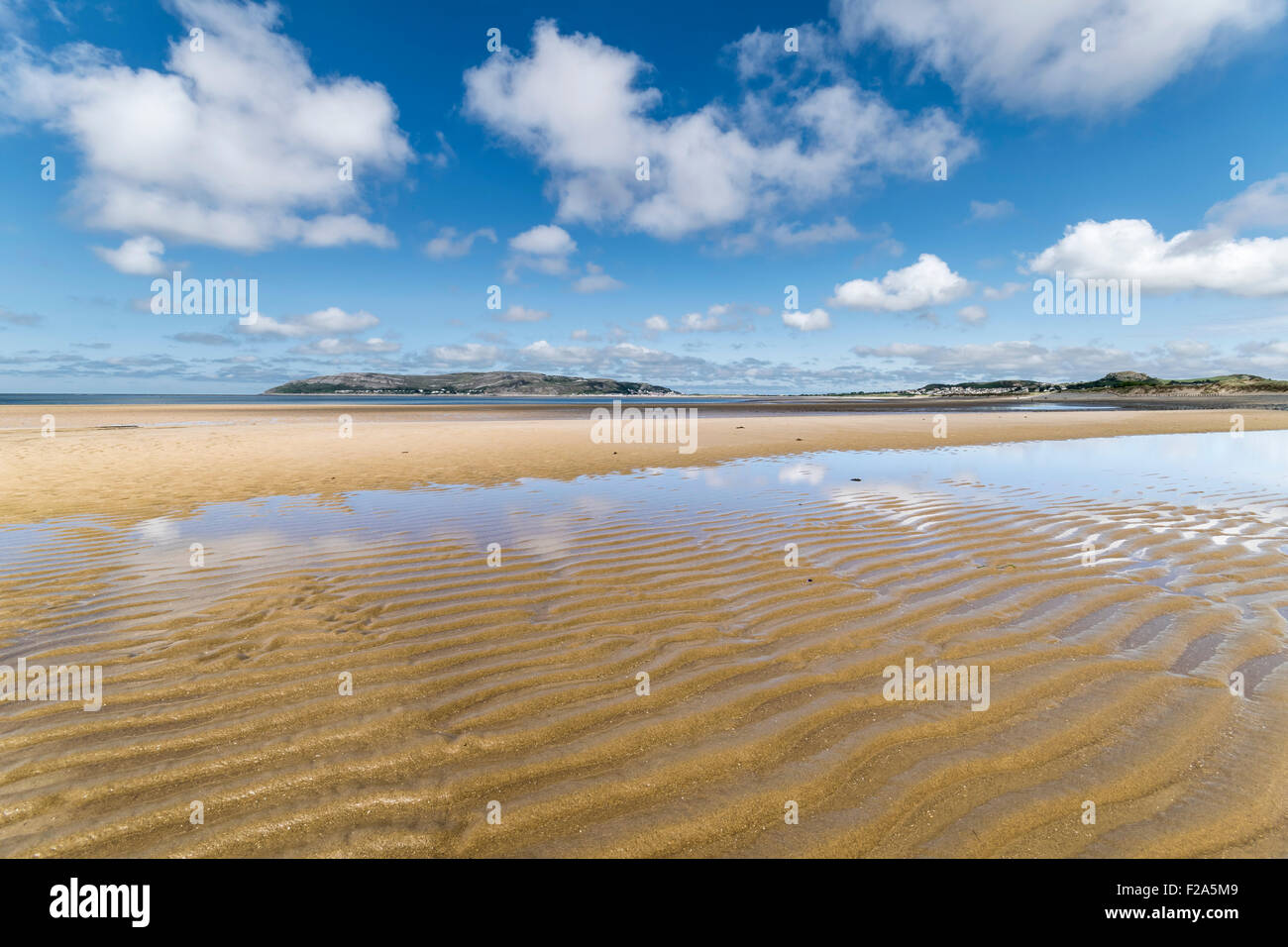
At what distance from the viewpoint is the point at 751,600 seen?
240 inches

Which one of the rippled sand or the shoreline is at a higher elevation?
the shoreline

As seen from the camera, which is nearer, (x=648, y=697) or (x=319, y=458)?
(x=648, y=697)

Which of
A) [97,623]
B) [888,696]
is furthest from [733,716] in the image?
[97,623]

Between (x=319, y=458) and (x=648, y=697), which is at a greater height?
(x=319, y=458)

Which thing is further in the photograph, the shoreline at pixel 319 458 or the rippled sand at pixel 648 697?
the shoreline at pixel 319 458

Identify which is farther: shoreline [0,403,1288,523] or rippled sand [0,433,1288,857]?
shoreline [0,403,1288,523]

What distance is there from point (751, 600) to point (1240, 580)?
5670mm

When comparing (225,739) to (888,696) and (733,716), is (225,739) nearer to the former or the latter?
(733,716)

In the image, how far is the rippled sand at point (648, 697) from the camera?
2.95 meters

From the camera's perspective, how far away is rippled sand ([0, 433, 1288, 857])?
2.95 meters

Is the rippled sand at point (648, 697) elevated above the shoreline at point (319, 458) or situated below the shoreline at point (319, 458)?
below

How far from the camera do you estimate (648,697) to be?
4230mm
